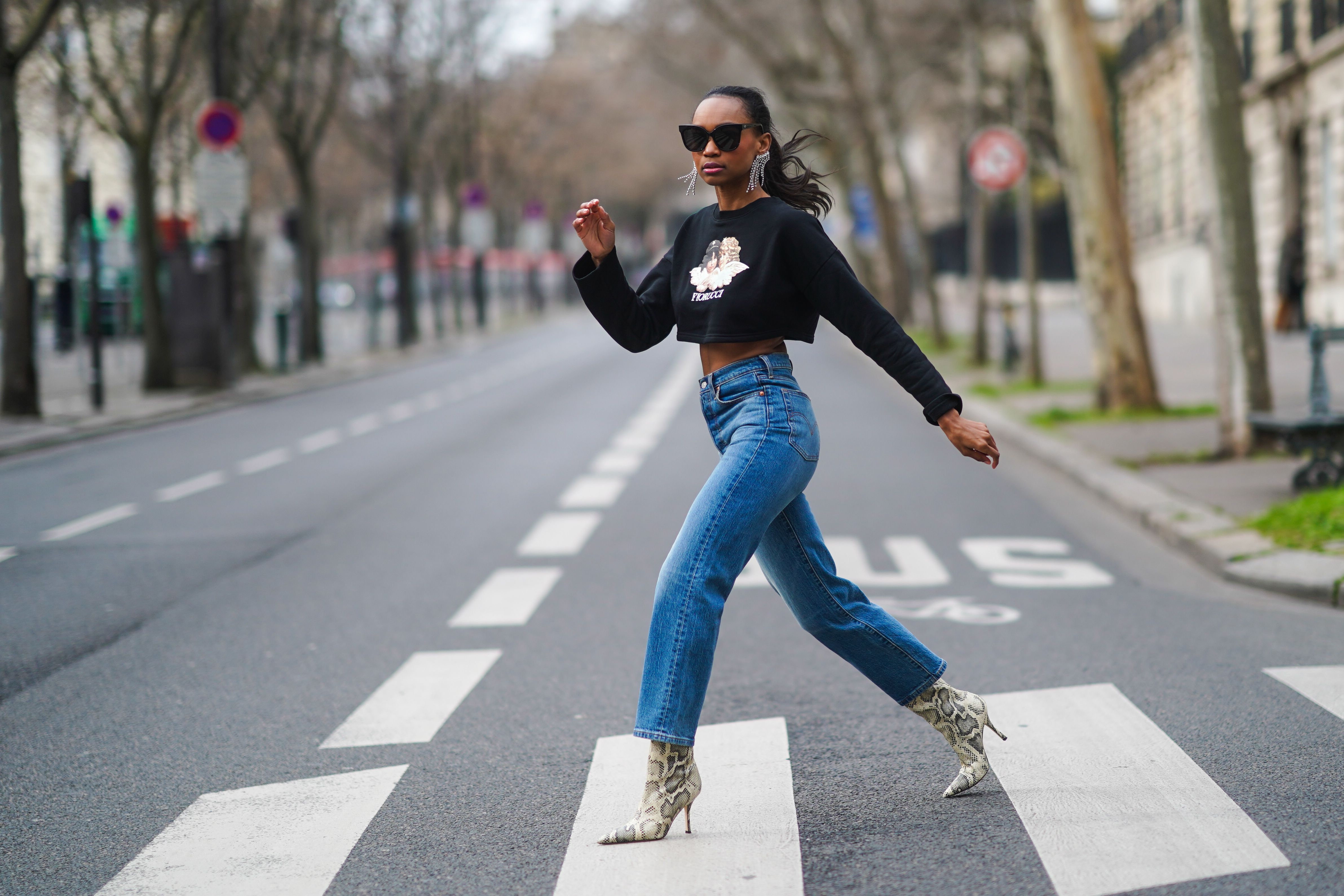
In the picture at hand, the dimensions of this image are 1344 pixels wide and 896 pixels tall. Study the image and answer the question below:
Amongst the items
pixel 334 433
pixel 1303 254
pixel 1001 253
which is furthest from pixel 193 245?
pixel 1001 253

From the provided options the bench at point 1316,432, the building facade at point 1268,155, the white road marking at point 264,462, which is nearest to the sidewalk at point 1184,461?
the bench at point 1316,432

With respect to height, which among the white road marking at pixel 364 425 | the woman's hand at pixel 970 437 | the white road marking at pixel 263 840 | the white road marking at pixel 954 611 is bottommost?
the white road marking at pixel 954 611

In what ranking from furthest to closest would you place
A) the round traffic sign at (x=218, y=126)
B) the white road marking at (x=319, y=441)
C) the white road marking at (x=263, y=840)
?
the round traffic sign at (x=218, y=126)
the white road marking at (x=319, y=441)
the white road marking at (x=263, y=840)

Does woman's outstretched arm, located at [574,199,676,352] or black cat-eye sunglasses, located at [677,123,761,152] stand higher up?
black cat-eye sunglasses, located at [677,123,761,152]

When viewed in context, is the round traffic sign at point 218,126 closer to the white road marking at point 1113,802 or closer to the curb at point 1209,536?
the curb at point 1209,536

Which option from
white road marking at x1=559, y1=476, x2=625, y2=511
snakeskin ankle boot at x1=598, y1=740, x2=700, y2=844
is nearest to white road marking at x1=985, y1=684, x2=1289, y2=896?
snakeskin ankle boot at x1=598, y1=740, x2=700, y2=844

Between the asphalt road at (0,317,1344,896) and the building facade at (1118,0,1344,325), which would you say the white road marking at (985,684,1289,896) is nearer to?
the asphalt road at (0,317,1344,896)

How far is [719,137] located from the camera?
4.13 meters

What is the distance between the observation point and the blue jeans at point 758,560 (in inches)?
156

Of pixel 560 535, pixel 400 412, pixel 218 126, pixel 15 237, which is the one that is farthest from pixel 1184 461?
pixel 218 126

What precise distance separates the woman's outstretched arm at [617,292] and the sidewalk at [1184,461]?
14.1 feet

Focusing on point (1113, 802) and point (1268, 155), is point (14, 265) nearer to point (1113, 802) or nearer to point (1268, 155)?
point (1113, 802)

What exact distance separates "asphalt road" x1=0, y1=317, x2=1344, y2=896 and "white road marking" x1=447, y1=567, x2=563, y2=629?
66 millimetres

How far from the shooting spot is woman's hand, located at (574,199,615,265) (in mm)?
4234
